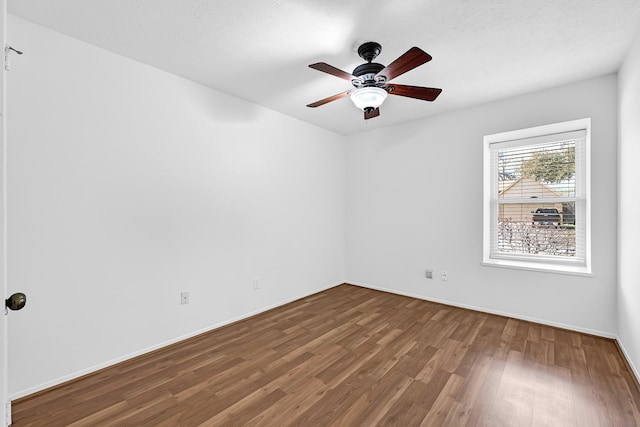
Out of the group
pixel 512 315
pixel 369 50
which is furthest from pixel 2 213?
pixel 512 315

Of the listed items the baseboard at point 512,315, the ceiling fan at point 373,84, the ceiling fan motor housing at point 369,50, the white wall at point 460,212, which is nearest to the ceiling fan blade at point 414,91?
the ceiling fan at point 373,84

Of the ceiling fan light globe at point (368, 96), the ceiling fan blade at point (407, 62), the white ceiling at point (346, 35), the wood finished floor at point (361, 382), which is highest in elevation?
the white ceiling at point (346, 35)

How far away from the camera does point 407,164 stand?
4.17 meters

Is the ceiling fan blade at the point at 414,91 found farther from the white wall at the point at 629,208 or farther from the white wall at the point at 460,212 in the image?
the white wall at the point at 460,212

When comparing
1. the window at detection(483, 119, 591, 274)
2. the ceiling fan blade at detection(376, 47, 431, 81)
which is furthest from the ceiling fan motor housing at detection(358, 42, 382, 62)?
the window at detection(483, 119, 591, 274)

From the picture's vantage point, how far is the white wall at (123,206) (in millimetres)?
1995

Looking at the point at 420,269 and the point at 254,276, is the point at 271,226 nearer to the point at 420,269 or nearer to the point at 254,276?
the point at 254,276

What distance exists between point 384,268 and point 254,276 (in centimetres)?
201

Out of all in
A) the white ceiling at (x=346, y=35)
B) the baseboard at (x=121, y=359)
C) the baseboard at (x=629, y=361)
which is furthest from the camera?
the baseboard at (x=629, y=361)

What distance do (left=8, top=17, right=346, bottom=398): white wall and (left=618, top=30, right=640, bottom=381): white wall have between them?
330 cm

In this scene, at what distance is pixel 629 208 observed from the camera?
7.63 feet

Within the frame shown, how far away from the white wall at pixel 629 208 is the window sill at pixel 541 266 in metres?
0.34

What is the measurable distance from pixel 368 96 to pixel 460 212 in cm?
222

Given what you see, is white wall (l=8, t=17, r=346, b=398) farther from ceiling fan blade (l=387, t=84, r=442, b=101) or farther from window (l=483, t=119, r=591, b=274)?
window (l=483, t=119, r=591, b=274)
